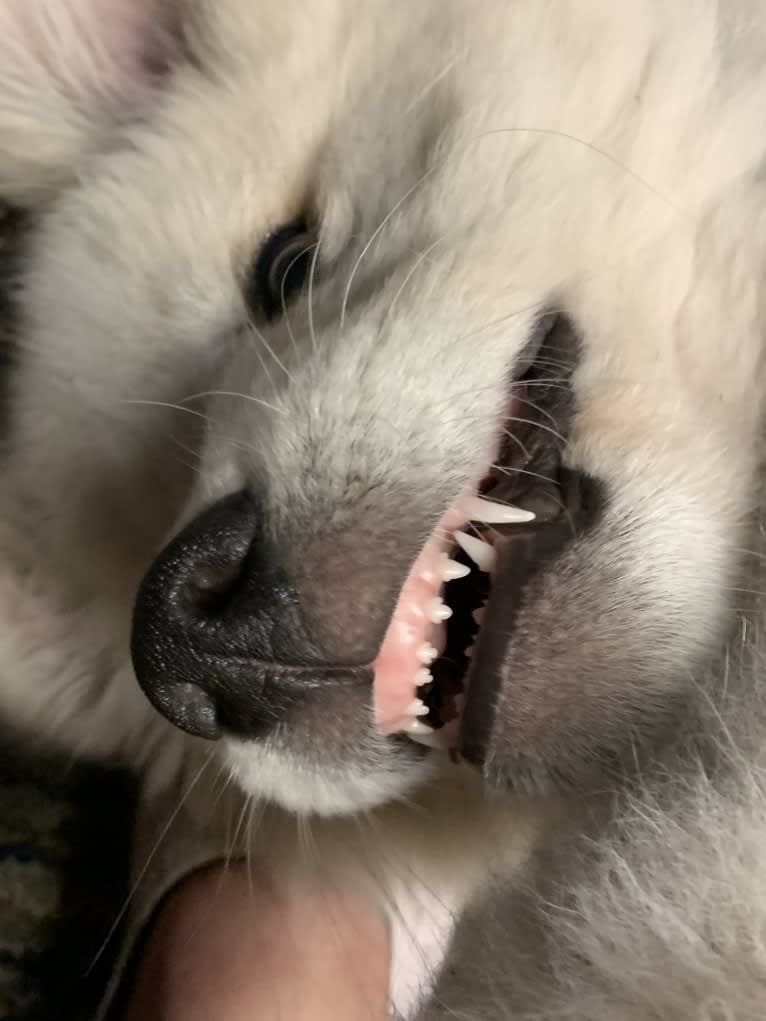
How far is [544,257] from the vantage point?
117 centimetres

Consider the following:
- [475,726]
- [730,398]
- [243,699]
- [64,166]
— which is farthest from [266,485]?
[64,166]

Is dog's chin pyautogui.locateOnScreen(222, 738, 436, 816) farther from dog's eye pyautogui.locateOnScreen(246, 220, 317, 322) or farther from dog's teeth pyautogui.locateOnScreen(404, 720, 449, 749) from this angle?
dog's eye pyautogui.locateOnScreen(246, 220, 317, 322)

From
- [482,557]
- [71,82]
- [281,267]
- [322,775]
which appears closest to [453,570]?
[482,557]

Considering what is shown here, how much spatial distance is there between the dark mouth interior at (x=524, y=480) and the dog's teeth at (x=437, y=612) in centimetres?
3

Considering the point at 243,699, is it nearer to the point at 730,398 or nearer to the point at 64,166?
the point at 730,398

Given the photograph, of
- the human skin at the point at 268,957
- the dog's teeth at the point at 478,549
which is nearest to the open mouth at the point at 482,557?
the dog's teeth at the point at 478,549

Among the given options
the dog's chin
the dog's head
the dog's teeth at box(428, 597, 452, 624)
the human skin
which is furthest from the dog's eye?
the human skin

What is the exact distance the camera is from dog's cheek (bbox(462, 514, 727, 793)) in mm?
1099

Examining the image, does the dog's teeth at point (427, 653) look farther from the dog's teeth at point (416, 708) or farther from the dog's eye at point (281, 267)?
the dog's eye at point (281, 267)

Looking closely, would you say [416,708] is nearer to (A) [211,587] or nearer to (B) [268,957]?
(A) [211,587]

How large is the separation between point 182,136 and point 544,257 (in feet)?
1.68

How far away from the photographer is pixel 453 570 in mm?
1126

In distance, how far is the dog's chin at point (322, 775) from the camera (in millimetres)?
1137

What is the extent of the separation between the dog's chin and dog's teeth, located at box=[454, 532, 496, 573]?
0.72 ft
